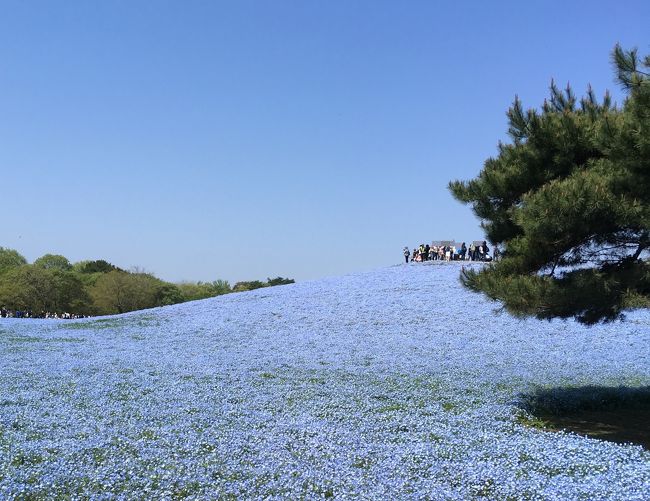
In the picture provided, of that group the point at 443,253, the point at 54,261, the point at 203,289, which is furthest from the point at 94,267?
the point at 443,253

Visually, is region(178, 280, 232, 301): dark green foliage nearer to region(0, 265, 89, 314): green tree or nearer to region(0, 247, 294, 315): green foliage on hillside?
region(0, 247, 294, 315): green foliage on hillside

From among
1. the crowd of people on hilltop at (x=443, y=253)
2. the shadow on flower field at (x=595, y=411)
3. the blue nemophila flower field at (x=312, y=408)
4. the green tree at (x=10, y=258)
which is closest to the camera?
the blue nemophila flower field at (x=312, y=408)

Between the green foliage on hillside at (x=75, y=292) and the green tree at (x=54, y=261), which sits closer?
the green foliage on hillside at (x=75, y=292)

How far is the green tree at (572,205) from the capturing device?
6.87m

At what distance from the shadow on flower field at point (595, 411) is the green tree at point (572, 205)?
1790 millimetres

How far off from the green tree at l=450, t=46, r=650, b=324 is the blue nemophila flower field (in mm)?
1813

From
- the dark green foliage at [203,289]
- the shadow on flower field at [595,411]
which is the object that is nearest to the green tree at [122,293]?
the dark green foliage at [203,289]

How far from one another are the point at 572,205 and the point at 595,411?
4.95 m

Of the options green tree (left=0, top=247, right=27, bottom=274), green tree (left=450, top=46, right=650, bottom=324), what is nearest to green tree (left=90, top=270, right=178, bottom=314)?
green tree (left=0, top=247, right=27, bottom=274)

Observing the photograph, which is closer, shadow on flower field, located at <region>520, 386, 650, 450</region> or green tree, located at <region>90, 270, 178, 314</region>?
shadow on flower field, located at <region>520, 386, 650, 450</region>

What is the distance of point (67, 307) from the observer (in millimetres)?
53156

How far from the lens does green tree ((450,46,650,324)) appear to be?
6867 millimetres

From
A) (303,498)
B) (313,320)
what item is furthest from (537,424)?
(313,320)

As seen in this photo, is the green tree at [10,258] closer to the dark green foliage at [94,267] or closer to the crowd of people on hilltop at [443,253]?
the dark green foliage at [94,267]
